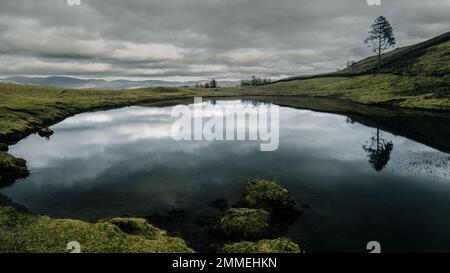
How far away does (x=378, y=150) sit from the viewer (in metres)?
71.2

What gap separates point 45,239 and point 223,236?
1477 centimetres

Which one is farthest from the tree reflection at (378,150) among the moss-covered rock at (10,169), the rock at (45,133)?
the rock at (45,133)

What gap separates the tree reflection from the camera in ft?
200

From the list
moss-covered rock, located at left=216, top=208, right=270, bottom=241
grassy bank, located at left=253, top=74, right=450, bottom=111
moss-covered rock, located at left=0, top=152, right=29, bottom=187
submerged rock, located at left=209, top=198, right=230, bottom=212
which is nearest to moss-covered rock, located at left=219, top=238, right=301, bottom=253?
moss-covered rock, located at left=216, top=208, right=270, bottom=241

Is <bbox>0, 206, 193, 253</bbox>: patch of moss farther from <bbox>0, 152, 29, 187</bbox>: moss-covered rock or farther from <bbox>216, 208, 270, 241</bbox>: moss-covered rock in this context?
<bbox>0, 152, 29, 187</bbox>: moss-covered rock

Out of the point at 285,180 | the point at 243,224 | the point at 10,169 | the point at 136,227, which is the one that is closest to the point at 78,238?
the point at 136,227

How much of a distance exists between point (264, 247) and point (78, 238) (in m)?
14.9

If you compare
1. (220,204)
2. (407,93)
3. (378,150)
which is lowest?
(220,204)

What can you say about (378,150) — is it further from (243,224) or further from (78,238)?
(78,238)

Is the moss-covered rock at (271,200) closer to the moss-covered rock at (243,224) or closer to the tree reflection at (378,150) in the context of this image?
the moss-covered rock at (243,224)

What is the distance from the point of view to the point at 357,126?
101875 mm

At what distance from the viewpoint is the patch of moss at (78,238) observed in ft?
94.6
